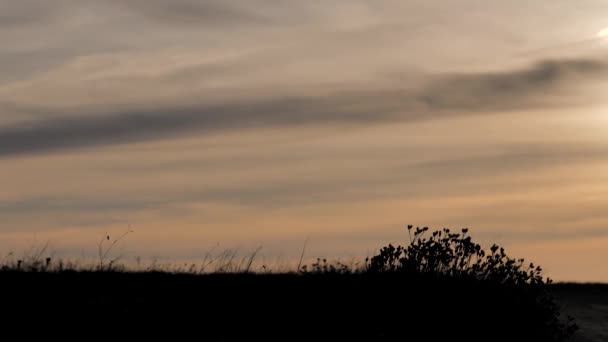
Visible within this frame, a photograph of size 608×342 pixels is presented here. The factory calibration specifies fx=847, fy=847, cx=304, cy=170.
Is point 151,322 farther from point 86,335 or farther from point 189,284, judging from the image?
point 189,284

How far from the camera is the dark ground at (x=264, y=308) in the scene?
418 inches

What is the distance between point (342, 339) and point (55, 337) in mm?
3493

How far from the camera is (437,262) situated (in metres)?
12.6

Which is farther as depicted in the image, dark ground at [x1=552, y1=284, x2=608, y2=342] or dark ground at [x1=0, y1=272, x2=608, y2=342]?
dark ground at [x1=552, y1=284, x2=608, y2=342]

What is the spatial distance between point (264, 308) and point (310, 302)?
2.19 ft

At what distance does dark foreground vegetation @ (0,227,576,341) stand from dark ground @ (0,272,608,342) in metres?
0.01

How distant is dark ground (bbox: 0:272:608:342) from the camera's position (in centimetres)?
1061

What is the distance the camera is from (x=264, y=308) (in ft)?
37.5

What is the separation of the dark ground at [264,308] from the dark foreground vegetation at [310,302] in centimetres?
1

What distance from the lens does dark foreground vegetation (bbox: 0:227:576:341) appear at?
35.1 ft

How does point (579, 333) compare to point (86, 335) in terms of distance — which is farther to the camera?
point (579, 333)

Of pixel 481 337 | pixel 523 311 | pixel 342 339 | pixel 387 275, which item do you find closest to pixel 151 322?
pixel 342 339

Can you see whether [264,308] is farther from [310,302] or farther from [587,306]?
[587,306]

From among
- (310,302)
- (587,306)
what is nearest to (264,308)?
(310,302)
